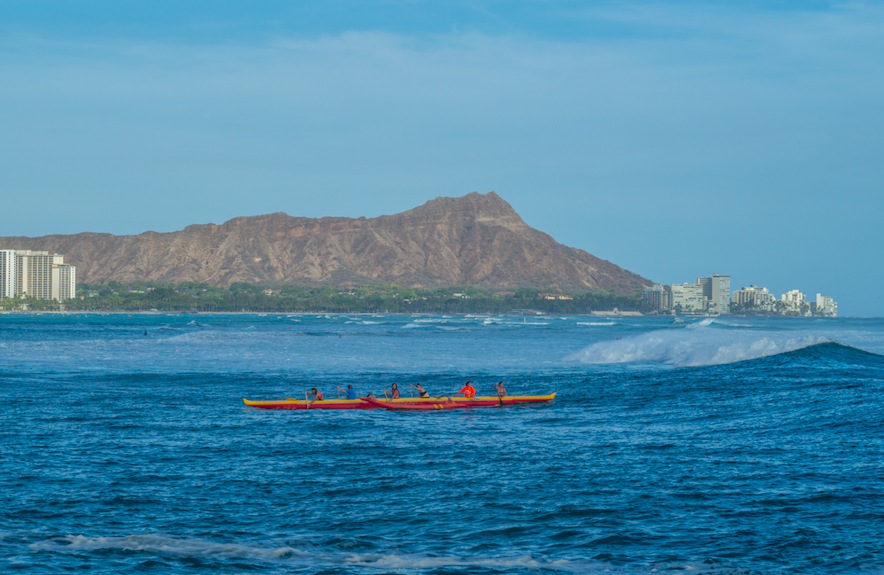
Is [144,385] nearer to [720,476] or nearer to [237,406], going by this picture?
[237,406]

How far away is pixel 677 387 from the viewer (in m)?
39.5

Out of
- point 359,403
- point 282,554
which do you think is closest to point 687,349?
point 359,403

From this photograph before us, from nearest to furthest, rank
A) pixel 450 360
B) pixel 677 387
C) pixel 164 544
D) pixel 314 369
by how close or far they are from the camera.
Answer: pixel 164 544 → pixel 677 387 → pixel 314 369 → pixel 450 360

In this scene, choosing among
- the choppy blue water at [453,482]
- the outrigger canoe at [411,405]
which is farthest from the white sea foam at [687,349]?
the outrigger canoe at [411,405]

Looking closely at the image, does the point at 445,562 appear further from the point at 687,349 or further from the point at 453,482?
the point at 687,349

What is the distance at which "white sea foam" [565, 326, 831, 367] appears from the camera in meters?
55.0

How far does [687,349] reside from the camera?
2435 inches

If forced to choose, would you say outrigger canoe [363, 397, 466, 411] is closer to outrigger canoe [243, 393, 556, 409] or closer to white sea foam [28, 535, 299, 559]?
outrigger canoe [243, 393, 556, 409]

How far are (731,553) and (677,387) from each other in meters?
26.7

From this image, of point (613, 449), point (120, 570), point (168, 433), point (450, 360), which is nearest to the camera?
point (120, 570)

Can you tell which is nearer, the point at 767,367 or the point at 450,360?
the point at 767,367

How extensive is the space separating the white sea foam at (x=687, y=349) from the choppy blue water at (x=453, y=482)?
15.2 meters

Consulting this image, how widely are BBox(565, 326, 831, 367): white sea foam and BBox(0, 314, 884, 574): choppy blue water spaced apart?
1523 cm

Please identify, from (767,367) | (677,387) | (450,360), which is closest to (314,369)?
(450,360)
